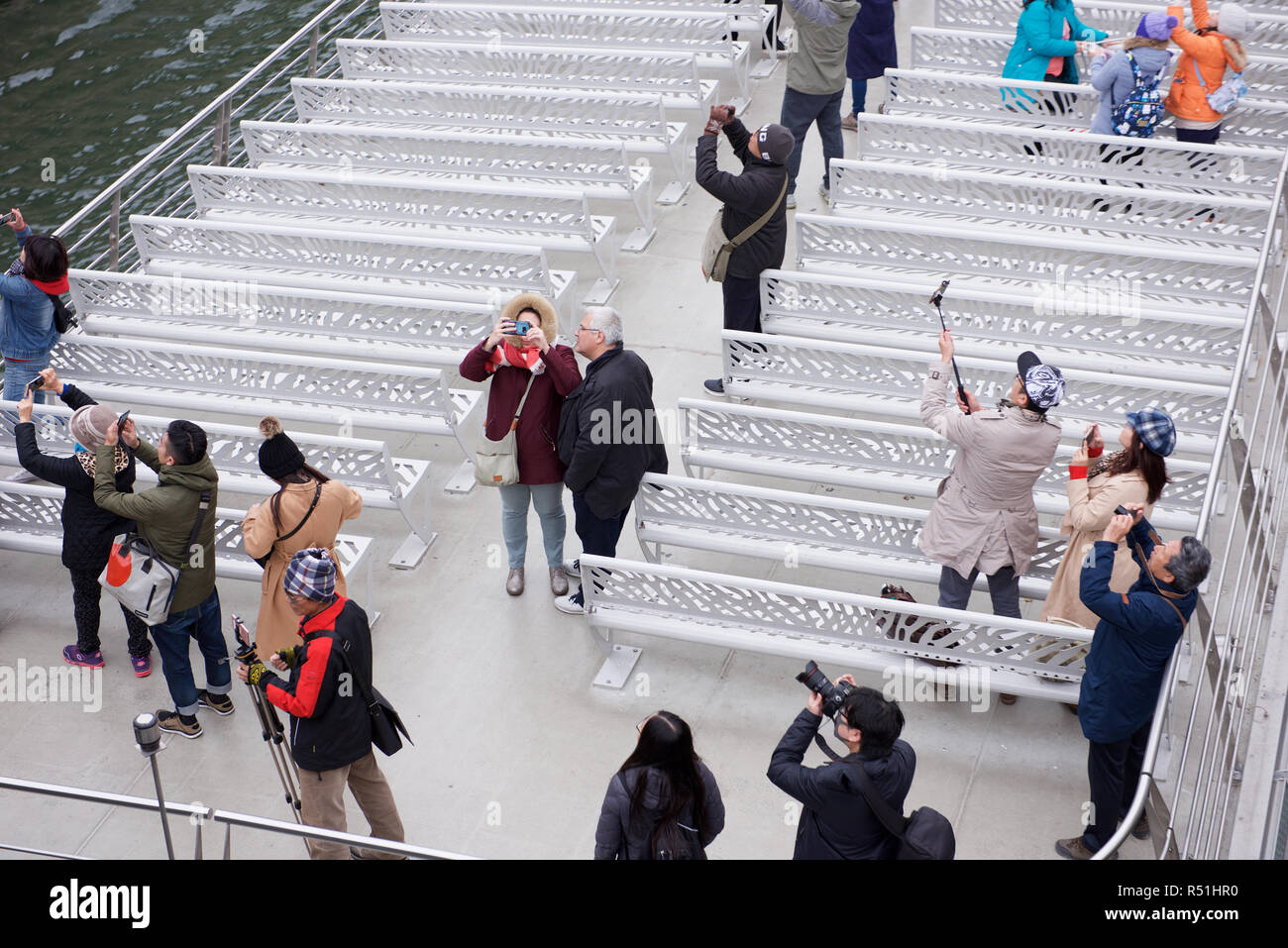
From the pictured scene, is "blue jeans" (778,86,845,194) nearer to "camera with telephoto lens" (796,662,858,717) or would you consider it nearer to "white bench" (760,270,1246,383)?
"white bench" (760,270,1246,383)

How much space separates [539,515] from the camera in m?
7.34

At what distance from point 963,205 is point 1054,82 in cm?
188

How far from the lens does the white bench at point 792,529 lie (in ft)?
22.4

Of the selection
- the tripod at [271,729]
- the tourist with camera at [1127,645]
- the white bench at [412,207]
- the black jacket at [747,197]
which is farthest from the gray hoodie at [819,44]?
the tripod at [271,729]

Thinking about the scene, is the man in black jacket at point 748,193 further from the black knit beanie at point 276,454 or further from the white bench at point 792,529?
the black knit beanie at point 276,454

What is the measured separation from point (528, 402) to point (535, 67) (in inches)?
227

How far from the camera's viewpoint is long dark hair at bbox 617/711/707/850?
14.7 ft

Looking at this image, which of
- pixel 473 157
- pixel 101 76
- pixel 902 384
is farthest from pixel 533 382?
pixel 101 76

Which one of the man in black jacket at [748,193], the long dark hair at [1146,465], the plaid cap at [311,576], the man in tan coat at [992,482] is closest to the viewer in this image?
the plaid cap at [311,576]

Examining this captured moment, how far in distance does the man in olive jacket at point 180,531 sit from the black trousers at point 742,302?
3531 mm

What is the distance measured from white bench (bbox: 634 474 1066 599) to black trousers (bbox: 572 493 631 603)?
6.1 inches

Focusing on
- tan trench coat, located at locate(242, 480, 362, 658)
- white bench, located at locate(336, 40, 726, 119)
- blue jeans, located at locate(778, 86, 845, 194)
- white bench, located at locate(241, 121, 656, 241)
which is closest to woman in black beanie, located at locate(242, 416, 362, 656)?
tan trench coat, located at locate(242, 480, 362, 658)

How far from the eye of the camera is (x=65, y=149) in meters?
16.3

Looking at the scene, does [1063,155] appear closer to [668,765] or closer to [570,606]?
[570,606]
